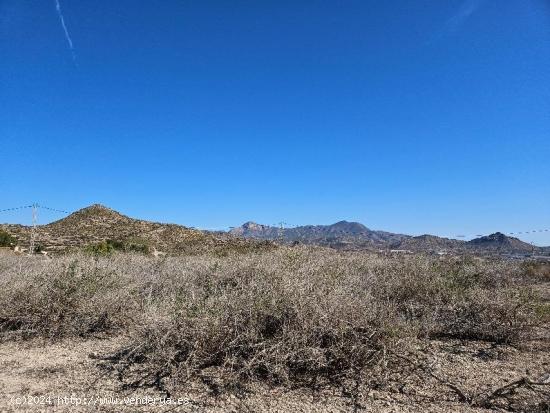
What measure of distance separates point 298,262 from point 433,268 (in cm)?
245

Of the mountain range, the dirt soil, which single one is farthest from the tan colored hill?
the dirt soil

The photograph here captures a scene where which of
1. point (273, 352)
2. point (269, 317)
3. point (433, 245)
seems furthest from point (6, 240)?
point (273, 352)

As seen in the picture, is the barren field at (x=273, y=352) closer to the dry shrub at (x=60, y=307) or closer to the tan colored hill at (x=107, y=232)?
the dry shrub at (x=60, y=307)

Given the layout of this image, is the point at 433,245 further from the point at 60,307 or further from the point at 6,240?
the point at 6,240

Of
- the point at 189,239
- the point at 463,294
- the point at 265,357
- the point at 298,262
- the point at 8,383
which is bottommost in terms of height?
the point at 8,383

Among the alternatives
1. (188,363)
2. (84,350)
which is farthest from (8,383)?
(188,363)

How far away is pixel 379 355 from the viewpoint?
13.2 feet

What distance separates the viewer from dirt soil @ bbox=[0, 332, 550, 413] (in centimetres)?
343

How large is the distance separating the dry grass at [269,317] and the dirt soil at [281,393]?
22cm

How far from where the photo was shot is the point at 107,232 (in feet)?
103

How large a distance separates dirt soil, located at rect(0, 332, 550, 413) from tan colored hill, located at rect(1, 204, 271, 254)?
849 inches

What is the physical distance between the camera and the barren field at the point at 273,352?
3562mm

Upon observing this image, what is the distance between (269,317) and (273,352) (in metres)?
0.50

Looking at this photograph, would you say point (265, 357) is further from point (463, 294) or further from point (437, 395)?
point (463, 294)
